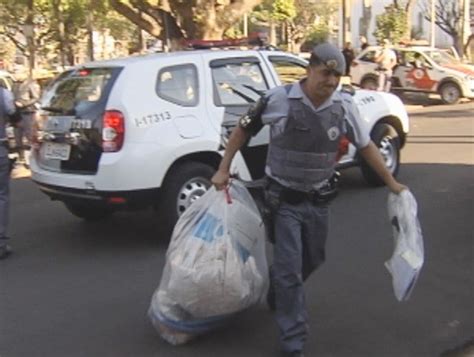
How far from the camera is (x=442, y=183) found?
29.3ft

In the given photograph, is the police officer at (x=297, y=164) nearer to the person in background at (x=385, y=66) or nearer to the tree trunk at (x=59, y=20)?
the person in background at (x=385, y=66)

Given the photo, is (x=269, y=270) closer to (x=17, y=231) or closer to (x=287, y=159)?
(x=287, y=159)

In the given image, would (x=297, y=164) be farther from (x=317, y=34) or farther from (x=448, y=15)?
(x=317, y=34)

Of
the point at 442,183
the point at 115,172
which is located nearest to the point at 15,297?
the point at 115,172

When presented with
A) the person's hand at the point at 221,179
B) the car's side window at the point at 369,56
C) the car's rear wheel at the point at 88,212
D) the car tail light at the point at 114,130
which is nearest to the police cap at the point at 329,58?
the person's hand at the point at 221,179

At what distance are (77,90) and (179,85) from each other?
0.90 m

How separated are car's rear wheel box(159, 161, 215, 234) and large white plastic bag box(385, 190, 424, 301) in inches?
99.9

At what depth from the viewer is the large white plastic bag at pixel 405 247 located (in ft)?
12.8

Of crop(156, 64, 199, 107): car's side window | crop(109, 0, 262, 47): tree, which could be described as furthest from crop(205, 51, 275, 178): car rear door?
crop(109, 0, 262, 47): tree

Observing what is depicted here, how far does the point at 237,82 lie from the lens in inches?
274

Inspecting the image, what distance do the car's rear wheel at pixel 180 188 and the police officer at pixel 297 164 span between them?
2.23 meters

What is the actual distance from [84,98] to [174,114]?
788 mm

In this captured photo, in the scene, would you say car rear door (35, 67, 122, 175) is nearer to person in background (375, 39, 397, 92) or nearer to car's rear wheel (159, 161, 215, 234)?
car's rear wheel (159, 161, 215, 234)

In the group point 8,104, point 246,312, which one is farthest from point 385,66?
point 246,312
